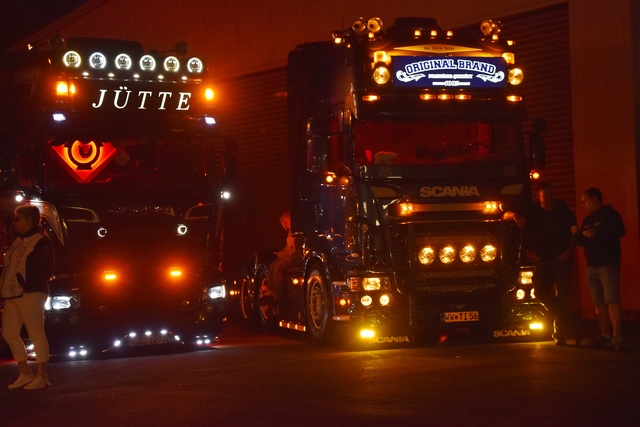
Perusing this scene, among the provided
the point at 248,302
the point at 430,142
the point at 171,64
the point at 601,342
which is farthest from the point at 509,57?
the point at 248,302

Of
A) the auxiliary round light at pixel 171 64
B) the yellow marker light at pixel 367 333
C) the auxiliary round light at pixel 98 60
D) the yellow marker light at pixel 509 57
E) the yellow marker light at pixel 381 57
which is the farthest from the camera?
the auxiliary round light at pixel 171 64

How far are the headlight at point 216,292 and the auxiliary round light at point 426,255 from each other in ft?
8.94

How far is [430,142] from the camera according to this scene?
15.0 metres

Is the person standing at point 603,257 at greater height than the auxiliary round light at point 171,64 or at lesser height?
lesser

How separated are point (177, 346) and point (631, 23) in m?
8.70

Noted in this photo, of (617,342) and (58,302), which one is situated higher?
(58,302)

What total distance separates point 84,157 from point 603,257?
21.8 feet

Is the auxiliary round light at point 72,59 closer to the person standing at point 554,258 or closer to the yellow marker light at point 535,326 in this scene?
the person standing at point 554,258

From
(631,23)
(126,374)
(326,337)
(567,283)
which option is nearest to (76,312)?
(126,374)

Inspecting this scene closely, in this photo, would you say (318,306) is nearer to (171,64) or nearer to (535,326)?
(535,326)

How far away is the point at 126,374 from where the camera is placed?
1318 centimetres

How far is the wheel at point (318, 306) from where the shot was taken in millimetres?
15360

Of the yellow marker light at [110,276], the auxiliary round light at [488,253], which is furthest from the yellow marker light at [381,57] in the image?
the yellow marker light at [110,276]

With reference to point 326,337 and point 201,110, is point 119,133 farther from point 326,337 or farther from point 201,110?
point 326,337
